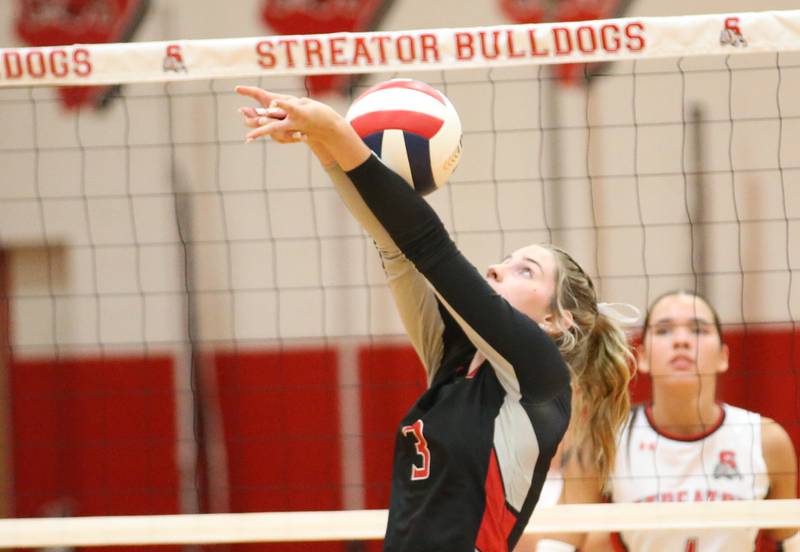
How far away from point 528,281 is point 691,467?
5.97 ft

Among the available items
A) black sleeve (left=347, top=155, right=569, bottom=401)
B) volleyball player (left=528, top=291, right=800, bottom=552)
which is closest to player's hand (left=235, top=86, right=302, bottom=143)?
black sleeve (left=347, top=155, right=569, bottom=401)

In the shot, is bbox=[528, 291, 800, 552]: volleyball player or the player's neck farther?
the player's neck

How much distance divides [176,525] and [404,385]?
2216mm

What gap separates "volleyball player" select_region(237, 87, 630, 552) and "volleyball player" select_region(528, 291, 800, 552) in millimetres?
1450

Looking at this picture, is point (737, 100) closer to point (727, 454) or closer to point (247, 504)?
point (727, 454)

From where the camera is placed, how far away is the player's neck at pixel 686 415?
12.4ft

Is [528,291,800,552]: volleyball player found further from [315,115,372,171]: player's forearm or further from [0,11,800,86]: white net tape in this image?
[315,115,372,171]: player's forearm

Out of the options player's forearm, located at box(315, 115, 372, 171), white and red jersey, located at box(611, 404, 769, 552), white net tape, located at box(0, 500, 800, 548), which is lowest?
white net tape, located at box(0, 500, 800, 548)

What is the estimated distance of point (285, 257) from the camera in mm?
6098

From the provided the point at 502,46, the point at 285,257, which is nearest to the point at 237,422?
the point at 285,257

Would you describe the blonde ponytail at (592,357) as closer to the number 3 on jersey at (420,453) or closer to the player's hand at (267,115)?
the number 3 on jersey at (420,453)

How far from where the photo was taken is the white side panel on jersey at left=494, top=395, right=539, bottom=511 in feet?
6.37

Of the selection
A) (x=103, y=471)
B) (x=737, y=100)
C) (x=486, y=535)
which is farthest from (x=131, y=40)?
(x=486, y=535)

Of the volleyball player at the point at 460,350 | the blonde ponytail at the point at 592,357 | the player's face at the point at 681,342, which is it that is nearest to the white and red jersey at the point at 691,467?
the player's face at the point at 681,342
